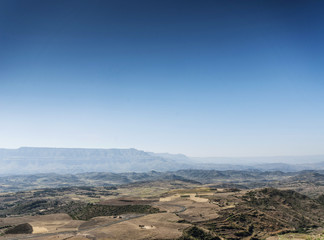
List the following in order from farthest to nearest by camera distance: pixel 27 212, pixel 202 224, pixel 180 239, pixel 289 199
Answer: pixel 27 212 < pixel 289 199 < pixel 202 224 < pixel 180 239

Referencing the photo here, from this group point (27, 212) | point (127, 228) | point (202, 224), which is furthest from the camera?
point (27, 212)

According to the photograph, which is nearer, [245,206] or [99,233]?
[99,233]

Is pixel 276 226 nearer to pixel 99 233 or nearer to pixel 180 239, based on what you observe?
pixel 180 239

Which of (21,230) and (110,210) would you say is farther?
(110,210)

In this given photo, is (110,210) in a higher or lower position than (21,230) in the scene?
higher

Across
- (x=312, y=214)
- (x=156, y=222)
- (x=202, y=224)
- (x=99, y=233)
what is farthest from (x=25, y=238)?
(x=312, y=214)

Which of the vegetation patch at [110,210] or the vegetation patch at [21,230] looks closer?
the vegetation patch at [21,230]

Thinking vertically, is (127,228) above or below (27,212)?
above

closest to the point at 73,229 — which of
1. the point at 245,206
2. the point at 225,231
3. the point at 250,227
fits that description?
the point at 225,231

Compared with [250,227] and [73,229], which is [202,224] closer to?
[250,227]

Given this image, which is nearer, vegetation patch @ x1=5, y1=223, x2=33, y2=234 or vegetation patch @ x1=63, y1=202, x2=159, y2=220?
vegetation patch @ x1=5, y1=223, x2=33, y2=234
